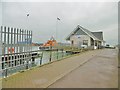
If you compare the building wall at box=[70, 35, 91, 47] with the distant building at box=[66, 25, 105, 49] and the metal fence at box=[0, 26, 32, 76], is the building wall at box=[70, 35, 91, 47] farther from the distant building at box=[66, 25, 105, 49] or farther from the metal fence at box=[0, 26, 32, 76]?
the metal fence at box=[0, 26, 32, 76]

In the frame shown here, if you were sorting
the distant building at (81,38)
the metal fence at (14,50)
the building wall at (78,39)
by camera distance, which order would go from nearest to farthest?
1. the metal fence at (14,50)
2. the distant building at (81,38)
3. the building wall at (78,39)

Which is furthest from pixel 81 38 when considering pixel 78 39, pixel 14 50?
pixel 14 50

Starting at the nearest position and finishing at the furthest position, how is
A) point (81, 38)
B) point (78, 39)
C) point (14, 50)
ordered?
point (14, 50)
point (81, 38)
point (78, 39)

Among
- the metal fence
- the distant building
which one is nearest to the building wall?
the distant building

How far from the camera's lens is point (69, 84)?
5879mm

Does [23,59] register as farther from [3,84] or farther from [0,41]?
[3,84]

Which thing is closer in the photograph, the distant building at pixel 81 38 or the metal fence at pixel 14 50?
the metal fence at pixel 14 50

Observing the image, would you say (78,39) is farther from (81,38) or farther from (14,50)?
(14,50)

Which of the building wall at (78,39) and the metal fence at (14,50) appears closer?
the metal fence at (14,50)

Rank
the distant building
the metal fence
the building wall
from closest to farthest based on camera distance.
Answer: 1. the metal fence
2. the distant building
3. the building wall

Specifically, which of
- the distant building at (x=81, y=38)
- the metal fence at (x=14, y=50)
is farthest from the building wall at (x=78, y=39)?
the metal fence at (x=14, y=50)

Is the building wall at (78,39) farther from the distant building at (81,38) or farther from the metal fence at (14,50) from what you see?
the metal fence at (14,50)

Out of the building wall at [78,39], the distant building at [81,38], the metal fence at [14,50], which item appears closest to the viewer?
the metal fence at [14,50]

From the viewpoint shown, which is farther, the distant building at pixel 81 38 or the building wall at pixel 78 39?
the building wall at pixel 78 39
